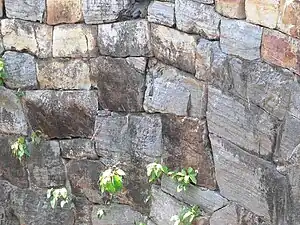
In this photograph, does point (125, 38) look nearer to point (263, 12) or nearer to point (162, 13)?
point (162, 13)

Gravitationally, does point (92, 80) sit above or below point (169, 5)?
below

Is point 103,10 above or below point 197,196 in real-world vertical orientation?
above

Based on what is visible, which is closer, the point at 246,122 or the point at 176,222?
the point at 246,122

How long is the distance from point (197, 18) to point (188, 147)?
24.1 inches

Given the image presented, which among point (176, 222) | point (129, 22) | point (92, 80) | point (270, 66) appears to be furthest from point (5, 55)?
point (270, 66)

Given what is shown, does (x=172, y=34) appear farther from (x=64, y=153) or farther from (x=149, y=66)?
(x=64, y=153)

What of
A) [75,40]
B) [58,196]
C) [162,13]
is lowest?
[58,196]

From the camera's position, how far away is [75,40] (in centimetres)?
370

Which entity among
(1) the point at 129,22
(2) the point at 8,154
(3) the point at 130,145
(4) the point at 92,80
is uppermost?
(1) the point at 129,22

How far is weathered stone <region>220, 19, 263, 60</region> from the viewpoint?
2.97m

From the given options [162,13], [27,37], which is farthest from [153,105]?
[27,37]

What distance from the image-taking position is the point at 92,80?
375 centimetres

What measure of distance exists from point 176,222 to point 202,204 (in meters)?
0.16

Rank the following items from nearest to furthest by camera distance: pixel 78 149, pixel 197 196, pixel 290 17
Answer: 1. pixel 290 17
2. pixel 197 196
3. pixel 78 149
